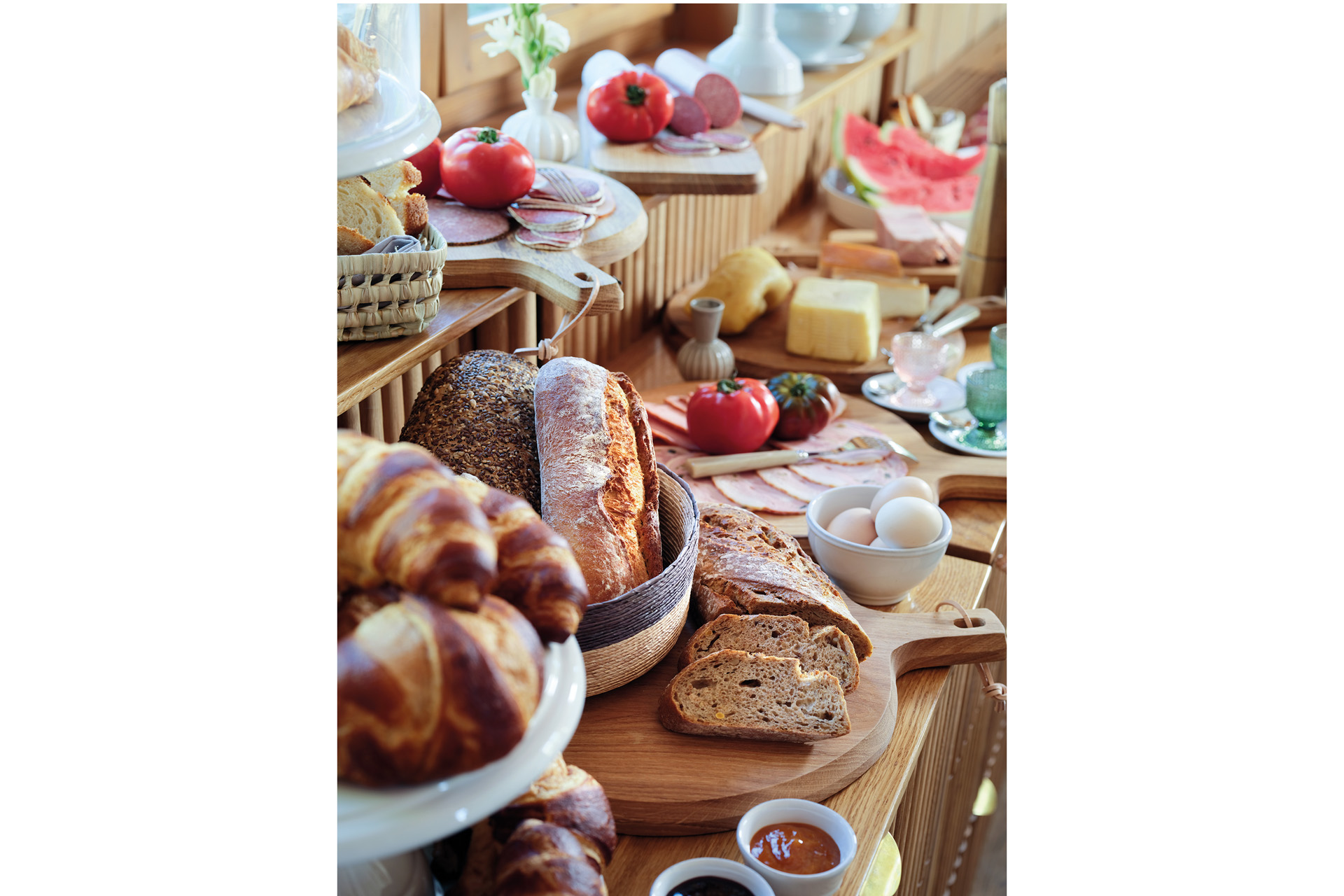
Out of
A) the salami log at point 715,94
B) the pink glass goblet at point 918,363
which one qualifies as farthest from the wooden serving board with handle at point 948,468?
the salami log at point 715,94

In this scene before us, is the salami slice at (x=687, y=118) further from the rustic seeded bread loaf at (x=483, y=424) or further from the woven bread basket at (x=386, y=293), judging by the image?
the woven bread basket at (x=386, y=293)

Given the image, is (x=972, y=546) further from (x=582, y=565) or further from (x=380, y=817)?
(x=380, y=817)

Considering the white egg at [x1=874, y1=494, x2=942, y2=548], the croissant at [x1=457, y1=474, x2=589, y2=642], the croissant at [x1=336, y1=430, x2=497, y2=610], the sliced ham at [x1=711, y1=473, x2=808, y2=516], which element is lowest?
the sliced ham at [x1=711, y1=473, x2=808, y2=516]

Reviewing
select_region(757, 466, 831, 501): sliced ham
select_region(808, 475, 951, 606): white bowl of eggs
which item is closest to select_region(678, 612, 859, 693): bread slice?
select_region(808, 475, 951, 606): white bowl of eggs

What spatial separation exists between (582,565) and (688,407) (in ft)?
2.00

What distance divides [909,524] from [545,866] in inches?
24.7

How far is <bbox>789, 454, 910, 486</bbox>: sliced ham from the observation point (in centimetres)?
145

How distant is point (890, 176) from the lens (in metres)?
2.70

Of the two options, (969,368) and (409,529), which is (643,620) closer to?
(409,529)

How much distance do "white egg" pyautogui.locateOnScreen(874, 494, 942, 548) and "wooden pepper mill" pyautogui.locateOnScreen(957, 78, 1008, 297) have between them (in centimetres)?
109

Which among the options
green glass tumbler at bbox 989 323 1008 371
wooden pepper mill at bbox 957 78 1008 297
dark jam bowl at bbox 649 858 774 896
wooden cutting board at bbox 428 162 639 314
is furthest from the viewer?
wooden pepper mill at bbox 957 78 1008 297

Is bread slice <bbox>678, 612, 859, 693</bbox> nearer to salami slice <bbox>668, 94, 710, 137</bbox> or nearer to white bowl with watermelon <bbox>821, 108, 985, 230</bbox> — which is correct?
salami slice <bbox>668, 94, 710, 137</bbox>

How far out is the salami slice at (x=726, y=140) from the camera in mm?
1739

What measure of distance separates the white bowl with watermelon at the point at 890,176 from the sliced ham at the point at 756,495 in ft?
4.18
